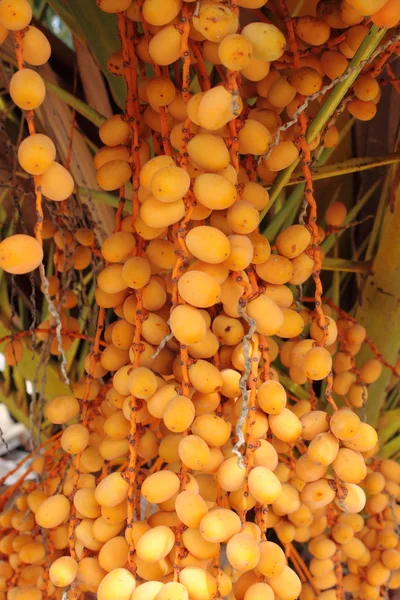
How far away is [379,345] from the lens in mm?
1083

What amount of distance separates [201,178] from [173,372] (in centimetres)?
21

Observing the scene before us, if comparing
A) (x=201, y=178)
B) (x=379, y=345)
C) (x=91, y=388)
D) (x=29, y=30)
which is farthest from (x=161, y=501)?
(x=379, y=345)

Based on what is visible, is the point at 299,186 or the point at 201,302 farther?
the point at 299,186

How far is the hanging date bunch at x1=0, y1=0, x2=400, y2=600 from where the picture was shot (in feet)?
1.67

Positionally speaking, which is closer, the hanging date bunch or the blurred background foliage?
the hanging date bunch

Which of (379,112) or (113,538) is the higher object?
(379,112)

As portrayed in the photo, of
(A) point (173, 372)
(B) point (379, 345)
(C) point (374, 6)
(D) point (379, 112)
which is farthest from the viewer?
(D) point (379, 112)

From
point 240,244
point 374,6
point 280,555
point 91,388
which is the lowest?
point 280,555

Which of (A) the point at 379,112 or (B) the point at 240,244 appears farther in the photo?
(A) the point at 379,112

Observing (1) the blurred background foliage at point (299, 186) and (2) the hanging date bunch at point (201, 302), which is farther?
(1) the blurred background foliage at point (299, 186)

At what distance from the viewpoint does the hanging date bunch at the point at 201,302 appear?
0.51 m

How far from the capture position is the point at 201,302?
20.2 inches

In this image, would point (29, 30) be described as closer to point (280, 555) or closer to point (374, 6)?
point (374, 6)

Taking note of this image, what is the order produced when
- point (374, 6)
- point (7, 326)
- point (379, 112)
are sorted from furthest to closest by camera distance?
point (7, 326), point (379, 112), point (374, 6)
